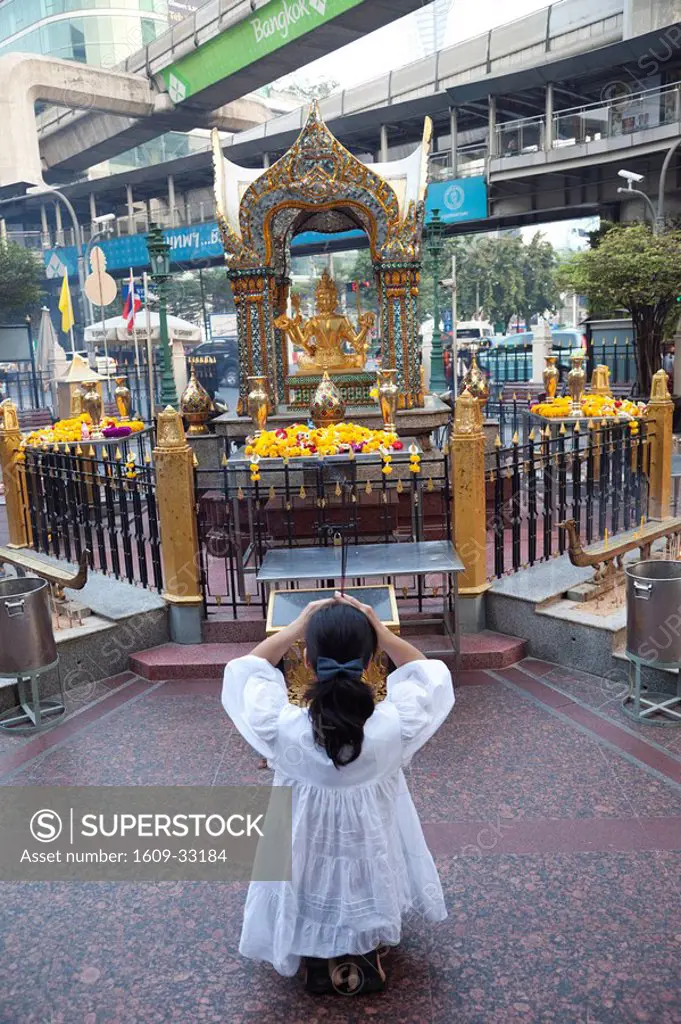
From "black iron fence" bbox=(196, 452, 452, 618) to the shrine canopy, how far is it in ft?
9.41

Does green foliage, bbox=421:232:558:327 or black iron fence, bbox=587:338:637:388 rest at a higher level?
green foliage, bbox=421:232:558:327

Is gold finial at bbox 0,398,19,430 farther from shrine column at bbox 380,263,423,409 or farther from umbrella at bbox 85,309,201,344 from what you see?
umbrella at bbox 85,309,201,344

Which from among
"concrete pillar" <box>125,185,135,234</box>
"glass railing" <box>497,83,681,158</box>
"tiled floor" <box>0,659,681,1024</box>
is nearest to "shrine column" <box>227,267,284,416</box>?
"tiled floor" <box>0,659,681,1024</box>

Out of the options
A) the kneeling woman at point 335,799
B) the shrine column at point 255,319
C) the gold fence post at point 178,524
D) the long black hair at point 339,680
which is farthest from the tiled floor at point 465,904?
the shrine column at point 255,319

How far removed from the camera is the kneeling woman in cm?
309

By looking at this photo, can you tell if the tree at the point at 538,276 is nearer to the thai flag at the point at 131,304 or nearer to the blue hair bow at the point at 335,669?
the thai flag at the point at 131,304

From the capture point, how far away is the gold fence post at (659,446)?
8.26 metres

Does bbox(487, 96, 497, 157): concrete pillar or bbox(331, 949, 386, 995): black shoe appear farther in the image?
bbox(487, 96, 497, 157): concrete pillar

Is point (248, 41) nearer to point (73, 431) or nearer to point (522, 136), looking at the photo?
point (522, 136)

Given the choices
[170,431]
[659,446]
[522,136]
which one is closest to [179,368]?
[522,136]

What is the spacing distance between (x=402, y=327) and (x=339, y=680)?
842cm

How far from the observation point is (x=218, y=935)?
12.3 ft

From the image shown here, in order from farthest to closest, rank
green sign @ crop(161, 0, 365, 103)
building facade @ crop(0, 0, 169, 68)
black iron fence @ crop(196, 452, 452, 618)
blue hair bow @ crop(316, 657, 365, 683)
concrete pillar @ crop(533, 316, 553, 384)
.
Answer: building facade @ crop(0, 0, 169, 68) < concrete pillar @ crop(533, 316, 553, 384) < green sign @ crop(161, 0, 365, 103) < black iron fence @ crop(196, 452, 452, 618) < blue hair bow @ crop(316, 657, 365, 683)

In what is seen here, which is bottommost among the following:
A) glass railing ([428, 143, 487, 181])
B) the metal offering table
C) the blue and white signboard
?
the metal offering table
